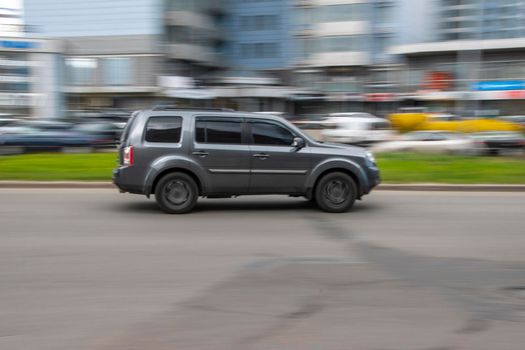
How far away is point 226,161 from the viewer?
31.7 ft

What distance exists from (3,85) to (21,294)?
3836 centimetres

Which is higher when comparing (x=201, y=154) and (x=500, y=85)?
(x=500, y=85)

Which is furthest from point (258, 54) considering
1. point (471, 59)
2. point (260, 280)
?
point (260, 280)

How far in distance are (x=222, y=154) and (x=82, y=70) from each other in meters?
54.9

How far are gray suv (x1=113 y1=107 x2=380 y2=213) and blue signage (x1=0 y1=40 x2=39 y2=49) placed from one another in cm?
3364

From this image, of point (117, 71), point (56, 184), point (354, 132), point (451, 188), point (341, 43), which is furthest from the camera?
point (341, 43)

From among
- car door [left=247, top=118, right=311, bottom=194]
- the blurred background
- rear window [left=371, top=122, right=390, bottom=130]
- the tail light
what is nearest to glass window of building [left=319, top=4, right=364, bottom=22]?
the blurred background

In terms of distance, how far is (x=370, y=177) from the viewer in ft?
33.0

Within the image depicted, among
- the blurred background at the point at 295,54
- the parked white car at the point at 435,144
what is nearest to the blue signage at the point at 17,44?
the blurred background at the point at 295,54

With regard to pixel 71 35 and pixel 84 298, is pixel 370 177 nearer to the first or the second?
pixel 84 298

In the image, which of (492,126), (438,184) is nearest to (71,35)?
(492,126)

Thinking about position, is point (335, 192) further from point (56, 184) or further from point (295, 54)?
point (295, 54)

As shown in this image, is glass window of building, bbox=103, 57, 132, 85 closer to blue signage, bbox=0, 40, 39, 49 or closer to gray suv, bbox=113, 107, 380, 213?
blue signage, bbox=0, 40, 39, 49

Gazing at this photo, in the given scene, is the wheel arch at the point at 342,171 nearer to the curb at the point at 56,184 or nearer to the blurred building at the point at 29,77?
the curb at the point at 56,184
